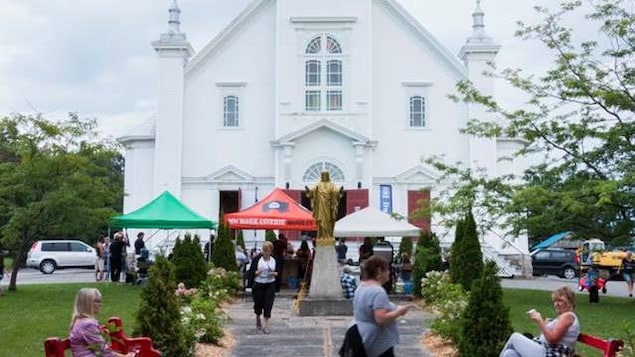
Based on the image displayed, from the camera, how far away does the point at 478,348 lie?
32.9 ft

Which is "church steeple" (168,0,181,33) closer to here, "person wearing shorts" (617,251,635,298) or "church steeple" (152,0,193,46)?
"church steeple" (152,0,193,46)

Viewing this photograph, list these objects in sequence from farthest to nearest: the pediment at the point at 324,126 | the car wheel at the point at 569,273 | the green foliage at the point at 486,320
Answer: the car wheel at the point at 569,273 < the pediment at the point at 324,126 < the green foliage at the point at 486,320

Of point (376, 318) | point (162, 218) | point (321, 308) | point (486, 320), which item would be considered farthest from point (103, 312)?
point (376, 318)

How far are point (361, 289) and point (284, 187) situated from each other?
1062 inches

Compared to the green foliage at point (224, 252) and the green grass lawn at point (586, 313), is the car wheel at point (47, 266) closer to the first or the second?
the green foliage at point (224, 252)

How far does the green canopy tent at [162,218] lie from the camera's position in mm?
22797

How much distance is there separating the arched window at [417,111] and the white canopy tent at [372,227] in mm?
12277

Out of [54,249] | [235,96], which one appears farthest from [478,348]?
[54,249]

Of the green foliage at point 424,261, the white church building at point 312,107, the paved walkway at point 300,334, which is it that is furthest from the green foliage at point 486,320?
the white church building at point 312,107

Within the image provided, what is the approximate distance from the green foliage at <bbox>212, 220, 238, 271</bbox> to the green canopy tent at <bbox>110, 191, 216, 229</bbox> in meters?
0.42

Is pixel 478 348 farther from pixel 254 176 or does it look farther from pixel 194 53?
pixel 194 53

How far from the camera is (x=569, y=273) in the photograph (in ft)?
123

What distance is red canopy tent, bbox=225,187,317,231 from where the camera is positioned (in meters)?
22.8

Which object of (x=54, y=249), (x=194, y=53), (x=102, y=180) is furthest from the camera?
(x=54, y=249)
